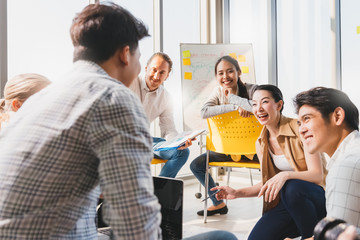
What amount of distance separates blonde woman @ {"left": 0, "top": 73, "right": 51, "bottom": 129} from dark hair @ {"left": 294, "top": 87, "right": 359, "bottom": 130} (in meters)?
1.16

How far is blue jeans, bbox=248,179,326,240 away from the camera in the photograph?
62.5 inches

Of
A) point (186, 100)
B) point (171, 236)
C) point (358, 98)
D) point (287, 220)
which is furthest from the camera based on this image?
point (186, 100)

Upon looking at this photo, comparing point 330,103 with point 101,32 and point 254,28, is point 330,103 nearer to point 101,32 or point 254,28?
point 101,32

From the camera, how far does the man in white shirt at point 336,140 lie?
37.0 inches

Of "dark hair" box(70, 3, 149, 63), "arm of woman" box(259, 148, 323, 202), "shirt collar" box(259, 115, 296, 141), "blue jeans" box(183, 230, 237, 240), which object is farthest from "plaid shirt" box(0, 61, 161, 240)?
"shirt collar" box(259, 115, 296, 141)

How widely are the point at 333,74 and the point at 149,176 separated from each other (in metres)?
3.43

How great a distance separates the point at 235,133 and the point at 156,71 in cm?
80

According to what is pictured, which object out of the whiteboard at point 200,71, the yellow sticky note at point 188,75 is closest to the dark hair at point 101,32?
the whiteboard at point 200,71

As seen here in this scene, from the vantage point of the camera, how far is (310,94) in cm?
127

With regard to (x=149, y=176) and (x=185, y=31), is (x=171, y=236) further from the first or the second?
(x=185, y=31)

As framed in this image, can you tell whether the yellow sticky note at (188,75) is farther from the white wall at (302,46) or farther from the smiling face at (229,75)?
the white wall at (302,46)

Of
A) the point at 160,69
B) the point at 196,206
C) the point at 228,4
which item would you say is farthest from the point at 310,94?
the point at 228,4

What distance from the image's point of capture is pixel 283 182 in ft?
5.32

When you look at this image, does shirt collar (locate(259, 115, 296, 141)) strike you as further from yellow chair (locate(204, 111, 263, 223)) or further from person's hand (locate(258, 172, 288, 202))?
yellow chair (locate(204, 111, 263, 223))
